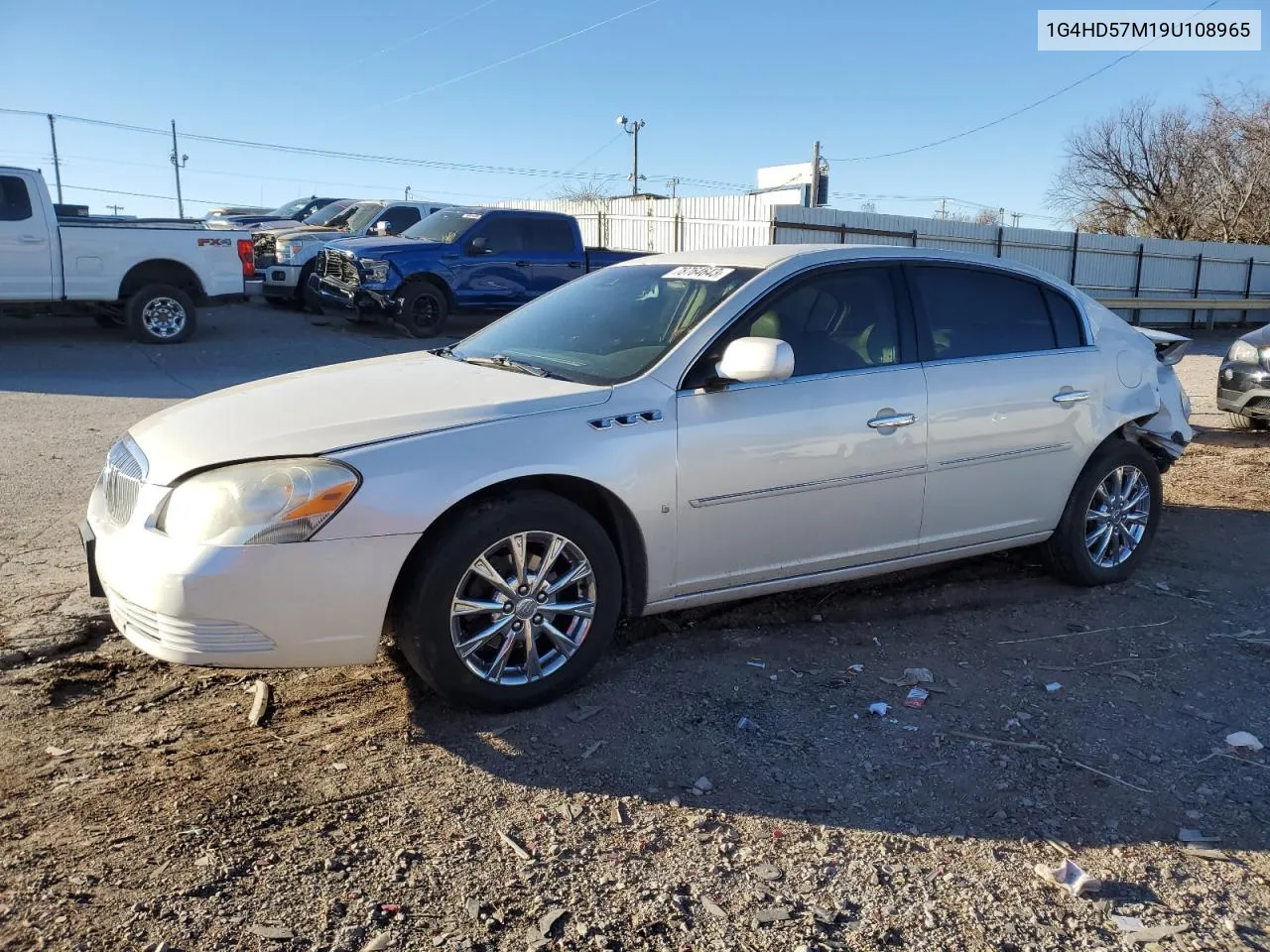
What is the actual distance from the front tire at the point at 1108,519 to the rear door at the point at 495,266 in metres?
11.4

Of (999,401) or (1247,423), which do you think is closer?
(999,401)

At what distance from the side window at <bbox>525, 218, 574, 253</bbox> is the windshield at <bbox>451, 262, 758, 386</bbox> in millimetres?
11129

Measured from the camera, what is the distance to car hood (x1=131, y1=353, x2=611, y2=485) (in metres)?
3.55

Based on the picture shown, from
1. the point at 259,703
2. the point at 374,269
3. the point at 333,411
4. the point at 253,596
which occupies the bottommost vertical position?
the point at 259,703

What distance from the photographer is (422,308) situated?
15414 mm

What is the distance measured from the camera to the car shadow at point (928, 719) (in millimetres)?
3338

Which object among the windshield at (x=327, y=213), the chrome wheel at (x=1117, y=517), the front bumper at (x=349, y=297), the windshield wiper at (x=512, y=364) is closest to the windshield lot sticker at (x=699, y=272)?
the windshield wiper at (x=512, y=364)

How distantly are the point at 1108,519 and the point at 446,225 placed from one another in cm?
1223

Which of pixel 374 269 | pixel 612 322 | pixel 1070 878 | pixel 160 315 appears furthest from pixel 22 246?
pixel 1070 878

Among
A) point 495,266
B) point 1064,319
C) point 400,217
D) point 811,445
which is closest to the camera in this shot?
point 811,445

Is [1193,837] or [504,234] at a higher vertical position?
[504,234]

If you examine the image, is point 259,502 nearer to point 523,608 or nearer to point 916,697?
point 523,608

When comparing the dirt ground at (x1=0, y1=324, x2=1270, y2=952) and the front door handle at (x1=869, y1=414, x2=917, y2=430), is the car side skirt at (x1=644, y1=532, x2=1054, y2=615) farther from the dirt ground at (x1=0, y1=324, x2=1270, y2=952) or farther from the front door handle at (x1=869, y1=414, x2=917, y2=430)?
the front door handle at (x1=869, y1=414, x2=917, y2=430)

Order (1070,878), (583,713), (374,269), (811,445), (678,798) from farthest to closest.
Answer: (374,269) → (811,445) → (583,713) → (678,798) → (1070,878)
